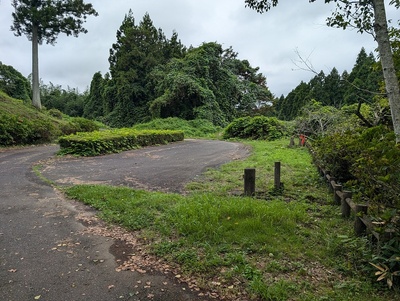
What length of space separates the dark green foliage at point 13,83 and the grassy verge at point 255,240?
29004 millimetres

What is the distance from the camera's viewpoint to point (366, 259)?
3.23 m

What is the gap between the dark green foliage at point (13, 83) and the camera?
95.3ft

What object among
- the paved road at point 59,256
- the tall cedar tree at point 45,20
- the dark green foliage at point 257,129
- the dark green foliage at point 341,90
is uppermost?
the tall cedar tree at point 45,20

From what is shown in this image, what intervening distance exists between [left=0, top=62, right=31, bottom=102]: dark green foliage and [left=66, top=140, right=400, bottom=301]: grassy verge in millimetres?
29004

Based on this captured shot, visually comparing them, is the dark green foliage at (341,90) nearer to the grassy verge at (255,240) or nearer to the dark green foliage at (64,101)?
the grassy verge at (255,240)

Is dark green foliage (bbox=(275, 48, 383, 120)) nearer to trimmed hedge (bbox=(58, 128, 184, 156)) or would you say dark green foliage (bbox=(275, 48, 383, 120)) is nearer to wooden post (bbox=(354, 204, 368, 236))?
trimmed hedge (bbox=(58, 128, 184, 156))

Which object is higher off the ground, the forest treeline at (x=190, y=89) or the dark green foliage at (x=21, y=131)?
the forest treeline at (x=190, y=89)

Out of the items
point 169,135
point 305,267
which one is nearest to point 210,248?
point 305,267

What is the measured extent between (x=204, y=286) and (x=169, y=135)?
58.5 ft

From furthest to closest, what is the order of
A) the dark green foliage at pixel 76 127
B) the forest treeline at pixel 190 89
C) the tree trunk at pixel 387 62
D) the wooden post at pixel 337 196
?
the forest treeline at pixel 190 89
the dark green foliage at pixel 76 127
the wooden post at pixel 337 196
the tree trunk at pixel 387 62

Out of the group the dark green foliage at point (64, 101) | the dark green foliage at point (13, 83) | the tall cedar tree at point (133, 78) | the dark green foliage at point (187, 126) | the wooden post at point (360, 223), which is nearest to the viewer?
the wooden post at point (360, 223)

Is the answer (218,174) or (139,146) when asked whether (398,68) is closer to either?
(218,174)

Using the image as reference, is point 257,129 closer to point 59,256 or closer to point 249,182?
point 249,182

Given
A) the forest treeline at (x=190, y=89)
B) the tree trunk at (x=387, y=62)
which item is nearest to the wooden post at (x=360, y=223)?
the tree trunk at (x=387, y=62)
